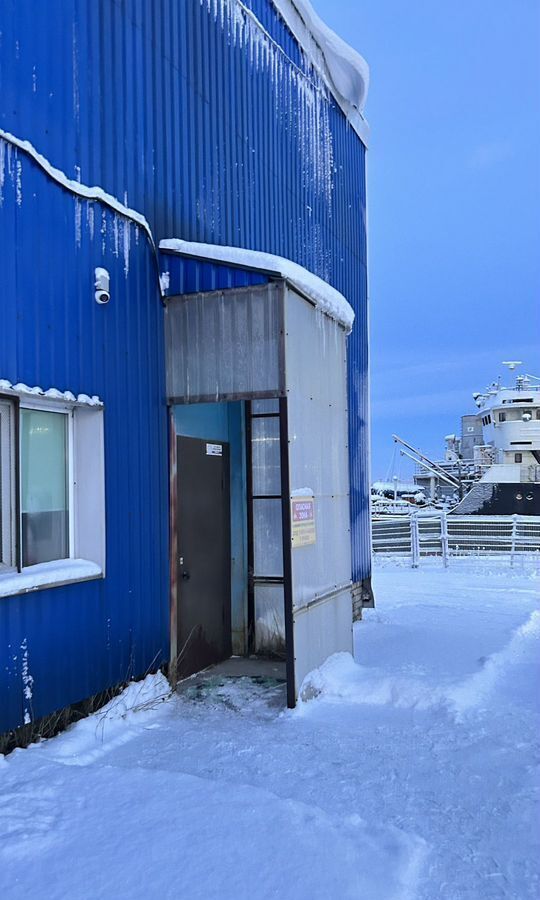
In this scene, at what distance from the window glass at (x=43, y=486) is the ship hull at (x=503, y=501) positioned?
21607 millimetres

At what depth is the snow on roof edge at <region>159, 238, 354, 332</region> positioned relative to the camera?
5746 millimetres

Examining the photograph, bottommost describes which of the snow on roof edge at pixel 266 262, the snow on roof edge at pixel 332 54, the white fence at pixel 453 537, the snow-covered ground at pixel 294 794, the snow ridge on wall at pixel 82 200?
the snow-covered ground at pixel 294 794

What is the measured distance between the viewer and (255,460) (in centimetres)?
812

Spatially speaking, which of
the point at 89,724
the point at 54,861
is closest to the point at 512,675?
the point at 89,724

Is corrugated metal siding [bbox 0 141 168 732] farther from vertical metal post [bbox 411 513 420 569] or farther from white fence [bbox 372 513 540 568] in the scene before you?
white fence [bbox 372 513 540 568]

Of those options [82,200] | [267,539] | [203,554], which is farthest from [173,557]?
[82,200]

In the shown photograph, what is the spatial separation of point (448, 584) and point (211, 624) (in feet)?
24.4

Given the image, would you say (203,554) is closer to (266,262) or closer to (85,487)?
(85,487)

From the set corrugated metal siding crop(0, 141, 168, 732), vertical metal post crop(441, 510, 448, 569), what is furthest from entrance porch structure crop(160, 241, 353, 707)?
vertical metal post crop(441, 510, 448, 569)

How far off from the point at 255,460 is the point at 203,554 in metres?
1.48

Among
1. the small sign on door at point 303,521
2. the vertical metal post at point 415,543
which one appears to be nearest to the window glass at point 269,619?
the small sign on door at point 303,521

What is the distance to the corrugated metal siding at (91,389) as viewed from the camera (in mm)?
4621

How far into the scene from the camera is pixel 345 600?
705 centimetres

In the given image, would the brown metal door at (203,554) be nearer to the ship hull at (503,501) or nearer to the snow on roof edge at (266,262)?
the snow on roof edge at (266,262)
